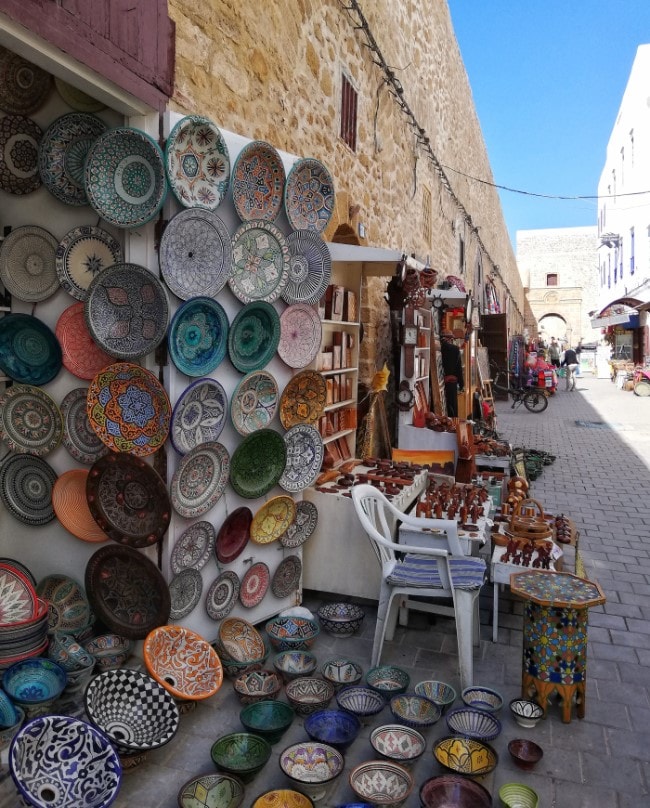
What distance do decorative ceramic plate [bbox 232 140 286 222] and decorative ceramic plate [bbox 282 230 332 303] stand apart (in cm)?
26

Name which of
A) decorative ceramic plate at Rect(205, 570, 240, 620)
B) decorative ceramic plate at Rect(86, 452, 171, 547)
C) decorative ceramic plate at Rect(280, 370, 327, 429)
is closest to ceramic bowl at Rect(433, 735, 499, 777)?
decorative ceramic plate at Rect(205, 570, 240, 620)

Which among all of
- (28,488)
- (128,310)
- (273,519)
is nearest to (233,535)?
(273,519)

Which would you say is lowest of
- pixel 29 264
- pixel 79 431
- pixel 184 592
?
pixel 184 592

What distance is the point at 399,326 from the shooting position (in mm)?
6547

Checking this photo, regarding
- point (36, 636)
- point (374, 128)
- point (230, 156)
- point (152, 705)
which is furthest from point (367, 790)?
point (374, 128)

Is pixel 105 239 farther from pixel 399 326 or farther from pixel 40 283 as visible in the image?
pixel 399 326

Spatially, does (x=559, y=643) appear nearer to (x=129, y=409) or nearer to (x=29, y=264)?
(x=129, y=409)

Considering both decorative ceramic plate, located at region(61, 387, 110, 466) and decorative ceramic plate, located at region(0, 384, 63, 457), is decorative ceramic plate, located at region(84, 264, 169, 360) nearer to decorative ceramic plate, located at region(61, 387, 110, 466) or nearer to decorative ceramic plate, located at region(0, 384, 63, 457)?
decorative ceramic plate, located at region(61, 387, 110, 466)

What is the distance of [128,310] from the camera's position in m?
2.78

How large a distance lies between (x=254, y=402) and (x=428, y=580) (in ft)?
4.35

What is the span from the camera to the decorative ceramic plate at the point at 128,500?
2752mm

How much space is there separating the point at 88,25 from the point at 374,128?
15.4ft

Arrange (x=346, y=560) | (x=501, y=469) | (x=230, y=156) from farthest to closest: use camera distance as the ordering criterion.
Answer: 1. (x=501, y=469)
2. (x=346, y=560)
3. (x=230, y=156)

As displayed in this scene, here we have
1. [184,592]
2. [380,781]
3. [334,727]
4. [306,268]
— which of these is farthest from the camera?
[306,268]
